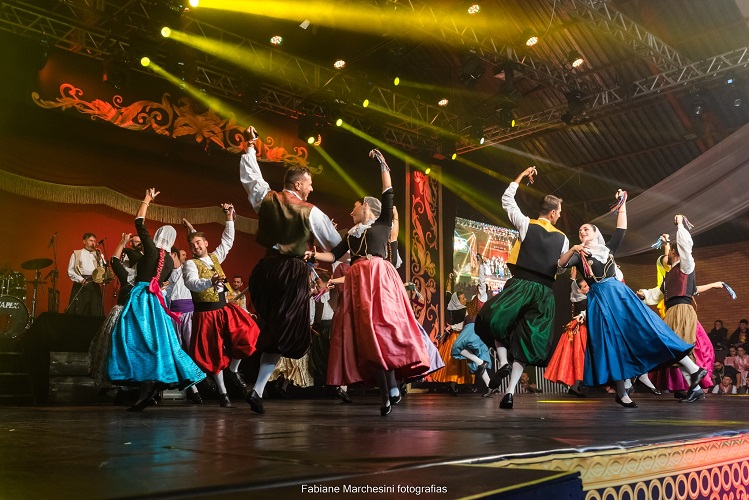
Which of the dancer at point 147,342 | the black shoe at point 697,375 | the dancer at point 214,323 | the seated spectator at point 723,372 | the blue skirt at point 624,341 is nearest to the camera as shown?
the dancer at point 147,342

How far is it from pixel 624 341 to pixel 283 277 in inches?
92.6

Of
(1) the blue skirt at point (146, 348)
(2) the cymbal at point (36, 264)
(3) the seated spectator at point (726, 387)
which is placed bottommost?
(3) the seated spectator at point (726, 387)

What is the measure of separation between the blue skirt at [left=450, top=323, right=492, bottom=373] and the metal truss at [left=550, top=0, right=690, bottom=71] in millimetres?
4264

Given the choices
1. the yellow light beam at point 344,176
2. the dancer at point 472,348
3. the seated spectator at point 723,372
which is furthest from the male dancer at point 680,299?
the seated spectator at point 723,372

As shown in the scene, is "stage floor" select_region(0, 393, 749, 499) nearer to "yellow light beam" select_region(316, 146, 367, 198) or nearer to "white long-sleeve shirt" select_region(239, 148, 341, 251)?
"white long-sleeve shirt" select_region(239, 148, 341, 251)

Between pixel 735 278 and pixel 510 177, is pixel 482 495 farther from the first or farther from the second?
pixel 735 278

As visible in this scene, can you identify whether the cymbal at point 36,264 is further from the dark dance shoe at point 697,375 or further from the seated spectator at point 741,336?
the seated spectator at point 741,336

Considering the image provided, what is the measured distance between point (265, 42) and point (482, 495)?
9.27 meters

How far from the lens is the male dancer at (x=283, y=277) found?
352cm

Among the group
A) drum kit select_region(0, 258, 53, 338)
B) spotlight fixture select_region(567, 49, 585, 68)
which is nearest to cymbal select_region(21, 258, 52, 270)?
drum kit select_region(0, 258, 53, 338)

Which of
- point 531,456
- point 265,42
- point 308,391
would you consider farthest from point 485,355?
point 531,456

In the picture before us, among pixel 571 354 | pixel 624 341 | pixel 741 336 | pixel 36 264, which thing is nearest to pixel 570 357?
pixel 571 354

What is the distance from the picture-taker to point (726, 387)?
1073 cm

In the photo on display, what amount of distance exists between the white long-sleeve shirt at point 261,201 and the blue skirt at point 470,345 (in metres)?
5.23
